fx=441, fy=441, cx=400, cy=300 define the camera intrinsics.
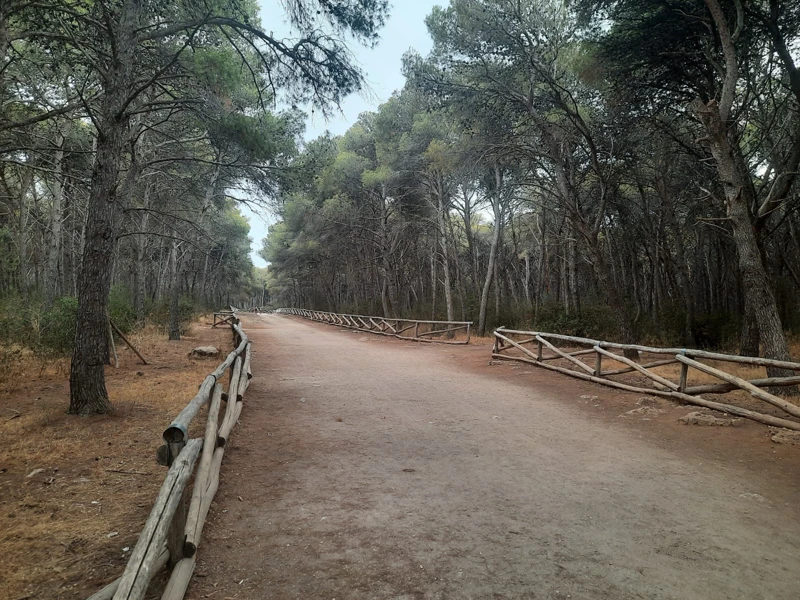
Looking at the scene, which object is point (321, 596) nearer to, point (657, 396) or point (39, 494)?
point (39, 494)

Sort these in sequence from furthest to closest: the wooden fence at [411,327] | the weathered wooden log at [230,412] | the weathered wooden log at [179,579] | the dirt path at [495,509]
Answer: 1. the wooden fence at [411,327]
2. the weathered wooden log at [230,412]
3. the dirt path at [495,509]
4. the weathered wooden log at [179,579]

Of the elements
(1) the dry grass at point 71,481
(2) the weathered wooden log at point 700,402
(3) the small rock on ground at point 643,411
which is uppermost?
(2) the weathered wooden log at point 700,402

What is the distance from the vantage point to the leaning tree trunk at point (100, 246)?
5.44 metres

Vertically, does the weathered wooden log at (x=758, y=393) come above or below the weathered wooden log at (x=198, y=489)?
above

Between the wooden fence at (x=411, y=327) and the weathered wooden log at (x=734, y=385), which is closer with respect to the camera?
the weathered wooden log at (x=734, y=385)

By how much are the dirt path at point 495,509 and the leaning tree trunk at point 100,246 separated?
6.64 ft

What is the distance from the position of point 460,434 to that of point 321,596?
3097 mm

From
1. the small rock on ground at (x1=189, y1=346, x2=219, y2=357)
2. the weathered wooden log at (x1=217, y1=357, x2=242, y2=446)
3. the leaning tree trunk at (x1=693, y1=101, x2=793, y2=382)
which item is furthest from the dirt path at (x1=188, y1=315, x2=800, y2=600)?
the small rock on ground at (x1=189, y1=346, x2=219, y2=357)

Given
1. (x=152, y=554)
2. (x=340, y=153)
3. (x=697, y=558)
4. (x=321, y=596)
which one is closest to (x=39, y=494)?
(x=152, y=554)

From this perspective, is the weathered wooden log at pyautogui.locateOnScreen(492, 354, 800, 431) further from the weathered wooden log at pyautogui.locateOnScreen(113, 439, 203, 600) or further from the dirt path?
the weathered wooden log at pyautogui.locateOnScreen(113, 439, 203, 600)

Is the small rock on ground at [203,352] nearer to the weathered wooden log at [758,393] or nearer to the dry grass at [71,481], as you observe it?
the dry grass at [71,481]

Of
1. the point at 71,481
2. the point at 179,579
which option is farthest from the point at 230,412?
the point at 179,579

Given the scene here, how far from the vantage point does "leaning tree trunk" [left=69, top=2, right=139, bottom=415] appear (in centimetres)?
544

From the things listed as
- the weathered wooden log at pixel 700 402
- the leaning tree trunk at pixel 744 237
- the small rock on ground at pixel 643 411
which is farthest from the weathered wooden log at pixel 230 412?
the leaning tree trunk at pixel 744 237
